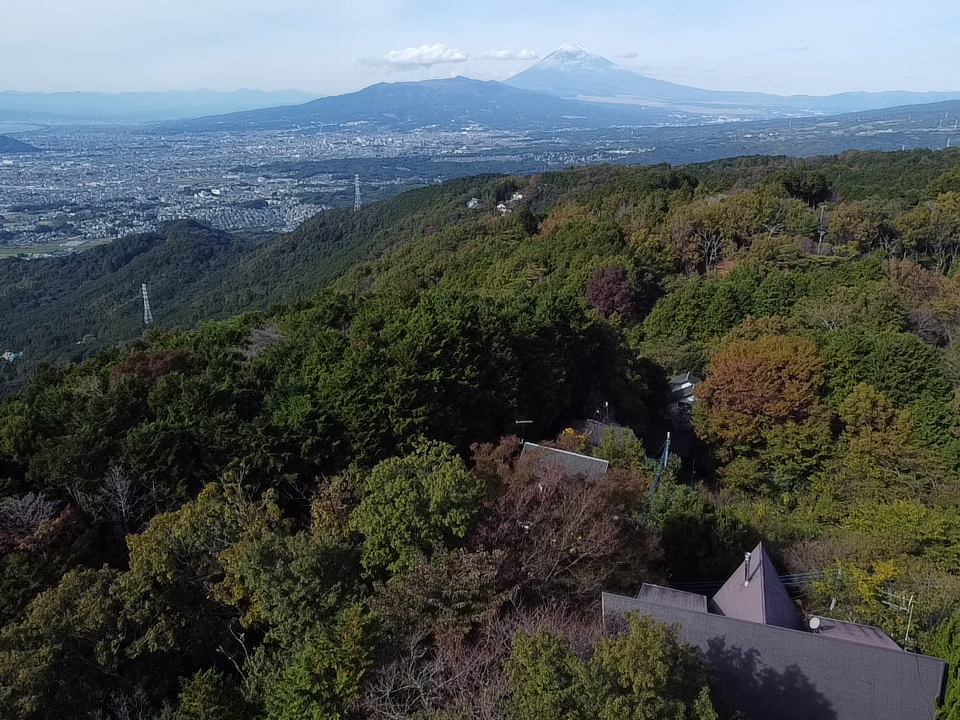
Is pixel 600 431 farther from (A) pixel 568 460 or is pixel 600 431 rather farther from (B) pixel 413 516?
(B) pixel 413 516

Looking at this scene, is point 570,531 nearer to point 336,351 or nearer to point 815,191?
point 336,351

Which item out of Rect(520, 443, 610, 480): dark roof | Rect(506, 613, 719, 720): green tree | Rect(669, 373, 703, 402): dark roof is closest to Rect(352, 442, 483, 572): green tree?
Rect(506, 613, 719, 720): green tree

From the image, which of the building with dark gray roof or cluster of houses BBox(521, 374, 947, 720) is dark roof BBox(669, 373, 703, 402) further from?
the building with dark gray roof

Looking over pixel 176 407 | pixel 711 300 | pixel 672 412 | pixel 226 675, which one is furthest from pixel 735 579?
pixel 711 300

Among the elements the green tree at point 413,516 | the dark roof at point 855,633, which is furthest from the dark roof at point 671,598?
the green tree at point 413,516

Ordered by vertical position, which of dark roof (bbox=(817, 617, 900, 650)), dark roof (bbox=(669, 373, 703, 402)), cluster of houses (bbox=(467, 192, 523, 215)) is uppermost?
cluster of houses (bbox=(467, 192, 523, 215))

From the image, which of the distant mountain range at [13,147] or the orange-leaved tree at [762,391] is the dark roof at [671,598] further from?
the distant mountain range at [13,147]

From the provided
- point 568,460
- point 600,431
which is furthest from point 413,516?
point 600,431
